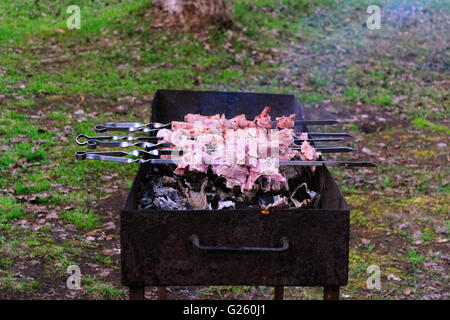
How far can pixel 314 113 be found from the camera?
25.6ft

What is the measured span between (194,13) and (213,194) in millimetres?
7568

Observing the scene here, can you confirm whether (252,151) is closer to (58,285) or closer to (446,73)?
(58,285)

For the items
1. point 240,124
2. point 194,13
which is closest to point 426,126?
point 240,124

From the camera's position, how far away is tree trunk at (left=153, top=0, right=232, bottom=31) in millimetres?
9906

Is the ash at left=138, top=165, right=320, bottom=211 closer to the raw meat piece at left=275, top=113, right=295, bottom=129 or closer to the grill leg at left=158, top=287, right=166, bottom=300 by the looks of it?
the raw meat piece at left=275, top=113, right=295, bottom=129

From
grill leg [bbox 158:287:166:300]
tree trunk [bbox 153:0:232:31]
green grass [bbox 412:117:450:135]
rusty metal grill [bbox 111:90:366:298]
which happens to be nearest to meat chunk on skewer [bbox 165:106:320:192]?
rusty metal grill [bbox 111:90:366:298]

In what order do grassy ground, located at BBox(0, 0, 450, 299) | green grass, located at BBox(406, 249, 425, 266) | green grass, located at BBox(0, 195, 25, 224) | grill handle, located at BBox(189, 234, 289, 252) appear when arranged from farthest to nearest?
green grass, located at BBox(0, 195, 25, 224) < green grass, located at BBox(406, 249, 425, 266) < grassy ground, located at BBox(0, 0, 450, 299) < grill handle, located at BBox(189, 234, 289, 252)

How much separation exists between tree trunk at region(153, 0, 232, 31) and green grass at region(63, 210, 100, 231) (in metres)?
5.85

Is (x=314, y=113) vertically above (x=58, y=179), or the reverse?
(x=314, y=113)

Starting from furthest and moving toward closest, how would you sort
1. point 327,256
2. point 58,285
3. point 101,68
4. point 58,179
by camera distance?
1. point 101,68
2. point 58,179
3. point 58,285
4. point 327,256

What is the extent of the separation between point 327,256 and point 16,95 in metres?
6.67

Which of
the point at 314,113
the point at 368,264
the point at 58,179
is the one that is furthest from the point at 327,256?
the point at 314,113

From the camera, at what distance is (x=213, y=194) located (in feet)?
10.1

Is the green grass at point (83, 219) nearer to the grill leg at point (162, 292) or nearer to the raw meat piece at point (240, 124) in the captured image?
the grill leg at point (162, 292)
